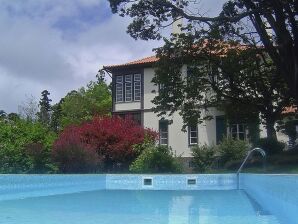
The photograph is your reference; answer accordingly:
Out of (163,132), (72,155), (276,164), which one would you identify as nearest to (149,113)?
(163,132)

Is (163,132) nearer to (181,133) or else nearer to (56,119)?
(181,133)

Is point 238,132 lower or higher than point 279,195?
higher

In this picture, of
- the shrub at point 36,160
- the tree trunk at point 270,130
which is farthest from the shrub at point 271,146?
the shrub at point 36,160

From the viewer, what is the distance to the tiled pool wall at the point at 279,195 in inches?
287

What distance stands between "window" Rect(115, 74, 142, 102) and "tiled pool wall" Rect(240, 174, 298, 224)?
23.3 metres

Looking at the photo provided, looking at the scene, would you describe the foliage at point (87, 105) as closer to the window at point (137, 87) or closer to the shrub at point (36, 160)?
the window at point (137, 87)

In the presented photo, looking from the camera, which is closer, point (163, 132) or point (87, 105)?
point (163, 132)

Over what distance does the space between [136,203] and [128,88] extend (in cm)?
2473

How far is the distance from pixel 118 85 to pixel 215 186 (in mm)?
20788

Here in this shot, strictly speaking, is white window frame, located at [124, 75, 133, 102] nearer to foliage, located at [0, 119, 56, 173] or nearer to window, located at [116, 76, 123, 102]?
window, located at [116, 76, 123, 102]

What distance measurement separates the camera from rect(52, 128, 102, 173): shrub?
65.9 ft

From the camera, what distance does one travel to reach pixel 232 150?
993 inches

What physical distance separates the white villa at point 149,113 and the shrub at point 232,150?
5.18 meters

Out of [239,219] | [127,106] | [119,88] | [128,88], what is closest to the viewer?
[239,219]
